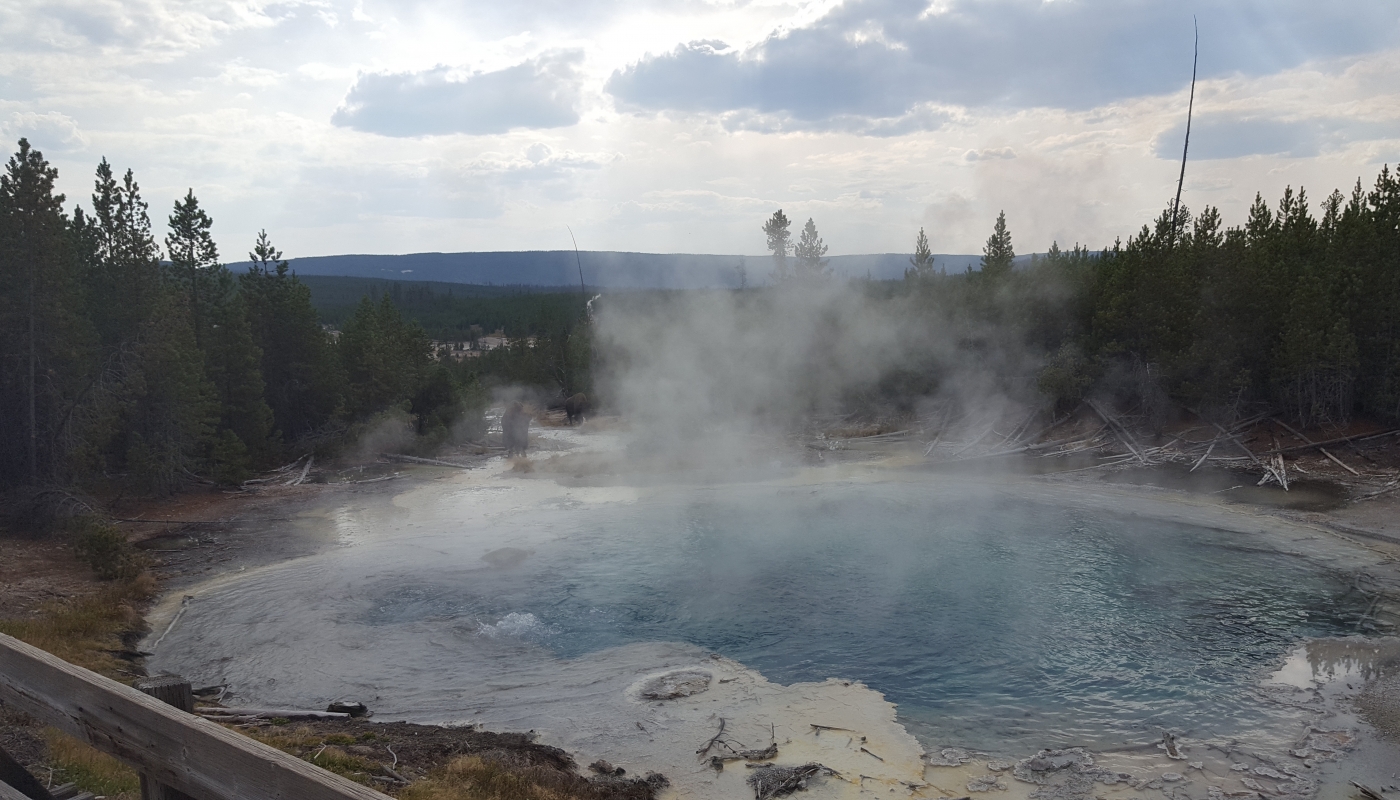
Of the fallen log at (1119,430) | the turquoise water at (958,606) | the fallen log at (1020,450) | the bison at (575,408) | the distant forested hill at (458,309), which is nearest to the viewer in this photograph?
the turquoise water at (958,606)

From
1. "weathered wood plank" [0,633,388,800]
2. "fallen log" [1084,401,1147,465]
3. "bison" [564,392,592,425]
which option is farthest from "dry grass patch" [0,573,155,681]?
"bison" [564,392,592,425]

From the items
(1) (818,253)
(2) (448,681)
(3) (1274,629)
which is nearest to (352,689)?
(2) (448,681)

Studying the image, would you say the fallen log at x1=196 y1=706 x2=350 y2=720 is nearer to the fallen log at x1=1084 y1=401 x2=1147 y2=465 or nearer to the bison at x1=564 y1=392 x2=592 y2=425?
the fallen log at x1=1084 y1=401 x2=1147 y2=465

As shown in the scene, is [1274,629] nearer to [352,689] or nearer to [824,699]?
[824,699]

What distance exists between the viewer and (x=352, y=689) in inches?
457

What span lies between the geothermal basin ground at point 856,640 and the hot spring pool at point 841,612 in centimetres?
5

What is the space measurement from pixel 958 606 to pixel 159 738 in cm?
1280

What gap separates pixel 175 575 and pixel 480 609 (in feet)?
23.8

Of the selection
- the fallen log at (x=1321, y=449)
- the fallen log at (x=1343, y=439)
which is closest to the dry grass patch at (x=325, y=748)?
the fallen log at (x=1321, y=449)

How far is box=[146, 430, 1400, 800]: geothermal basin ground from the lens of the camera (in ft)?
30.9

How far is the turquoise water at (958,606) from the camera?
1066cm

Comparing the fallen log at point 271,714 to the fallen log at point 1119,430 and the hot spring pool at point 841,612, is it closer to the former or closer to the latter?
the hot spring pool at point 841,612

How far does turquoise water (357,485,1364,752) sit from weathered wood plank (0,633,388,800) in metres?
8.49

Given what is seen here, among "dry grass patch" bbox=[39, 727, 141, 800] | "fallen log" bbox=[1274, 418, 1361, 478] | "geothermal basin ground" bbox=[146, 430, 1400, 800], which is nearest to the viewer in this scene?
"dry grass patch" bbox=[39, 727, 141, 800]
